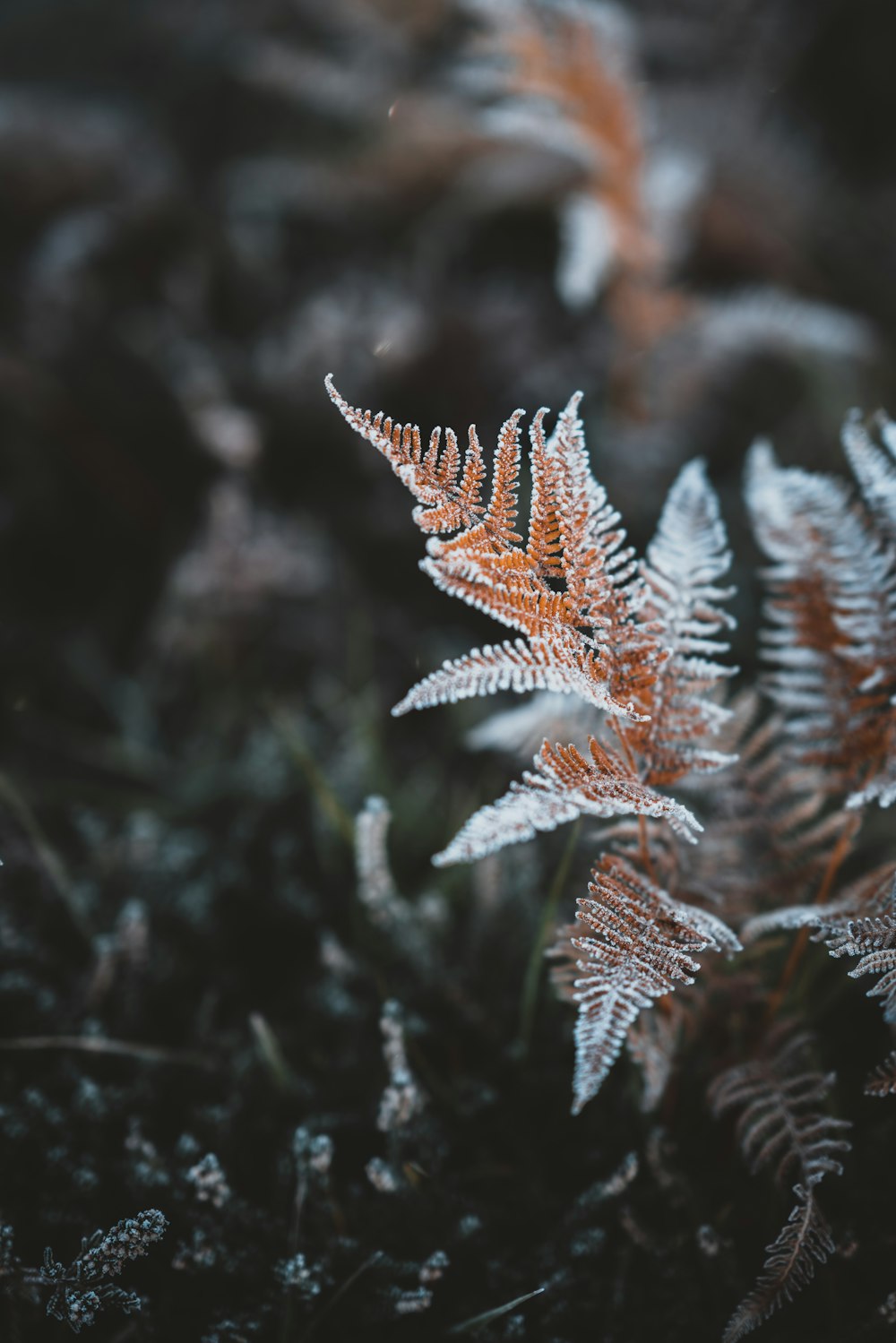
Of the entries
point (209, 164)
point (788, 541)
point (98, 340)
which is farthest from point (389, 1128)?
point (209, 164)

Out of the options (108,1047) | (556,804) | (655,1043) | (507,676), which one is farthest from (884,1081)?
(108,1047)

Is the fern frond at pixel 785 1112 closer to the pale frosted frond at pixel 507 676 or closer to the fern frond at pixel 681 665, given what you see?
the fern frond at pixel 681 665

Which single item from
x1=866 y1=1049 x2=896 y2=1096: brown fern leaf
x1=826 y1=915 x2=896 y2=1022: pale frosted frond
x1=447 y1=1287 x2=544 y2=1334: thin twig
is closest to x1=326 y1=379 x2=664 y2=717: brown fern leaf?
x1=826 y1=915 x2=896 y2=1022: pale frosted frond

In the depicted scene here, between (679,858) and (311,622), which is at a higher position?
(311,622)

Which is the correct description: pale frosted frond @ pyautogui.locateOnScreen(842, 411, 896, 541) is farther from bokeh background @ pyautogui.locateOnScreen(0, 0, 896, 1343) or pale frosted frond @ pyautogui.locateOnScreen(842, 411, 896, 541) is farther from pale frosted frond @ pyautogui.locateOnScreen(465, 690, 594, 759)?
bokeh background @ pyautogui.locateOnScreen(0, 0, 896, 1343)

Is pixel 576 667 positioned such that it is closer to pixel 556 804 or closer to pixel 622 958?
pixel 556 804

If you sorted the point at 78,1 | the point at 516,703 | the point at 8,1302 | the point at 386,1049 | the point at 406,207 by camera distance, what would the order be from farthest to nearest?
the point at 78,1 < the point at 406,207 < the point at 516,703 < the point at 386,1049 < the point at 8,1302

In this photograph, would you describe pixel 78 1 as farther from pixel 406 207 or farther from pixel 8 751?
pixel 8 751

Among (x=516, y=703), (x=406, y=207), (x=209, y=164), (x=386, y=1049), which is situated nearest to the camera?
(x=386, y=1049)
